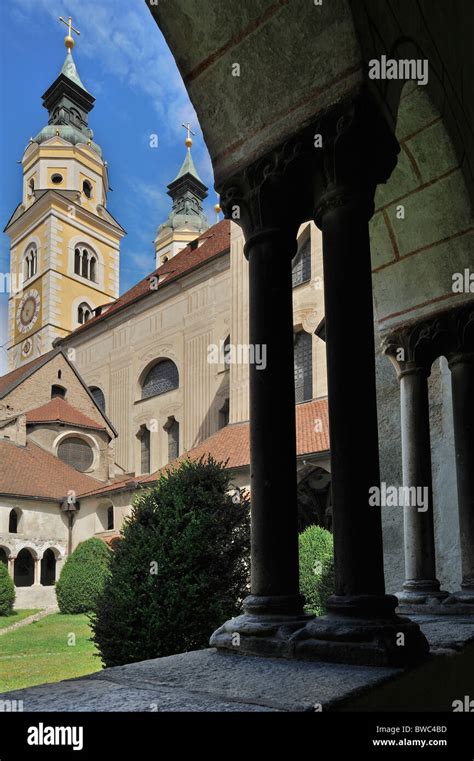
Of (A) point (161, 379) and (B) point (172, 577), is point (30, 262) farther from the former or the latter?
A: (B) point (172, 577)

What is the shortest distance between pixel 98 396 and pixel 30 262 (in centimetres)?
1478

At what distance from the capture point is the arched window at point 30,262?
151 ft

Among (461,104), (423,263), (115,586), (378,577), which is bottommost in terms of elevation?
(115,586)

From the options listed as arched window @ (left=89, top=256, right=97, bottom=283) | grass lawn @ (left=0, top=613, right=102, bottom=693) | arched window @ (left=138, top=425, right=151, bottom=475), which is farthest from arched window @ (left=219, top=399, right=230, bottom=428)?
arched window @ (left=89, top=256, right=97, bottom=283)

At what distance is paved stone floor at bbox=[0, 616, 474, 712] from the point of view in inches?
82.4

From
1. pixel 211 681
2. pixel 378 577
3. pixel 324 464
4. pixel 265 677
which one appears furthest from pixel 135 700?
pixel 324 464

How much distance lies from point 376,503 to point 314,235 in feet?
63.5

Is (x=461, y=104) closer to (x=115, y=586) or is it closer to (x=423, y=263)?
(x=423, y=263)

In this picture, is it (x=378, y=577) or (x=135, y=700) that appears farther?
(x=378, y=577)

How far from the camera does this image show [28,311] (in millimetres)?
46406

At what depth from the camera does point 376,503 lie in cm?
311

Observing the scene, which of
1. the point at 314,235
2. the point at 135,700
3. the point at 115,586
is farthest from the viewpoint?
the point at 314,235

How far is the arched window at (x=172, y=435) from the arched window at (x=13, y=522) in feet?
23.4

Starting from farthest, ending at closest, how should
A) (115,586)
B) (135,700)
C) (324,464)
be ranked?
(324,464), (115,586), (135,700)
